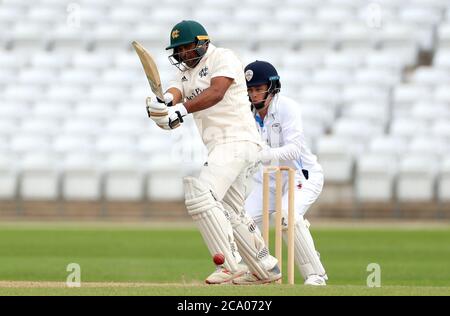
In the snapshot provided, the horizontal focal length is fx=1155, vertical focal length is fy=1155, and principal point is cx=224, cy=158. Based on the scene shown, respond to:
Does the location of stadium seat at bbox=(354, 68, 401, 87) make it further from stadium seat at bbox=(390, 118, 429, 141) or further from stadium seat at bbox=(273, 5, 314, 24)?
stadium seat at bbox=(273, 5, 314, 24)

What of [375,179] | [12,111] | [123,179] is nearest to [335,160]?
[375,179]

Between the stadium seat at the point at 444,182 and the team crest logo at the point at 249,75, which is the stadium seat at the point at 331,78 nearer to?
the stadium seat at the point at 444,182

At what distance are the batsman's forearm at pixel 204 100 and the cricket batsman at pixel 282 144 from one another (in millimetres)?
921

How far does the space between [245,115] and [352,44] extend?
11.9 meters

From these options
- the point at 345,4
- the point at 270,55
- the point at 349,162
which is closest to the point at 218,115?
the point at 349,162

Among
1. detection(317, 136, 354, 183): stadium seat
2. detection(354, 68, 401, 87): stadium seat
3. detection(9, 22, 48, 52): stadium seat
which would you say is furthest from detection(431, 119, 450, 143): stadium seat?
detection(9, 22, 48, 52): stadium seat

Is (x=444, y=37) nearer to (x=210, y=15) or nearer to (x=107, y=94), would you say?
(x=210, y=15)

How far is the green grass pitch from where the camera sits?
650cm

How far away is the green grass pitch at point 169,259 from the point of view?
21.3 ft

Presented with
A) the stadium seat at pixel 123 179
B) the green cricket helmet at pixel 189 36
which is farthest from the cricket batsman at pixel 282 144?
the stadium seat at pixel 123 179

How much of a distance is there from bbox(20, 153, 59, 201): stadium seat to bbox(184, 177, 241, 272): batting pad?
1024 cm

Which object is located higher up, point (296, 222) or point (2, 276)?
point (296, 222)
